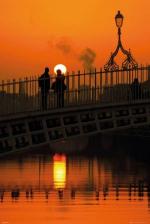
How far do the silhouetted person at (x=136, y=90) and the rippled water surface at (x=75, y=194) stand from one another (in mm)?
4855

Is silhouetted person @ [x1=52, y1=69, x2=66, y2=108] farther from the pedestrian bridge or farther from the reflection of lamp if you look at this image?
the reflection of lamp

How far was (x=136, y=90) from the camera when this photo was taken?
61281 millimetres

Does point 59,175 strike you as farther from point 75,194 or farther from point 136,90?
point 136,90

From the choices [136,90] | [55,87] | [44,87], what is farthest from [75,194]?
[44,87]

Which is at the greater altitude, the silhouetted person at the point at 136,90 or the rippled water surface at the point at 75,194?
the silhouetted person at the point at 136,90

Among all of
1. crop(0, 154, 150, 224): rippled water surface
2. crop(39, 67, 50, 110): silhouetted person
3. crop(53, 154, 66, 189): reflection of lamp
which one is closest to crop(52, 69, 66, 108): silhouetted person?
crop(39, 67, 50, 110): silhouetted person

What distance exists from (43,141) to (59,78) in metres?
2.18

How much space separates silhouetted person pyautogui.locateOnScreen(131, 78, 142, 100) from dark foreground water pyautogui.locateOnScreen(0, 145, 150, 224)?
472cm

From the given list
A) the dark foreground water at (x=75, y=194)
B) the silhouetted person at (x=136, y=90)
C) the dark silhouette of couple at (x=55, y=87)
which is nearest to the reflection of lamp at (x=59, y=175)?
the dark foreground water at (x=75, y=194)

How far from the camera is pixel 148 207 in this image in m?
71.2

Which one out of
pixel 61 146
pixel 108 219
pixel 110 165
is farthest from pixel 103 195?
pixel 61 146

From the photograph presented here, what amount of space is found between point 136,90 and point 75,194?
20.8 m

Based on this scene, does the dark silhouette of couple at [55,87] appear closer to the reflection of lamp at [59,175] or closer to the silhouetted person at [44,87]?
the silhouetted person at [44,87]

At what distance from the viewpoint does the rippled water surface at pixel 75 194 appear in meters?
66.8
